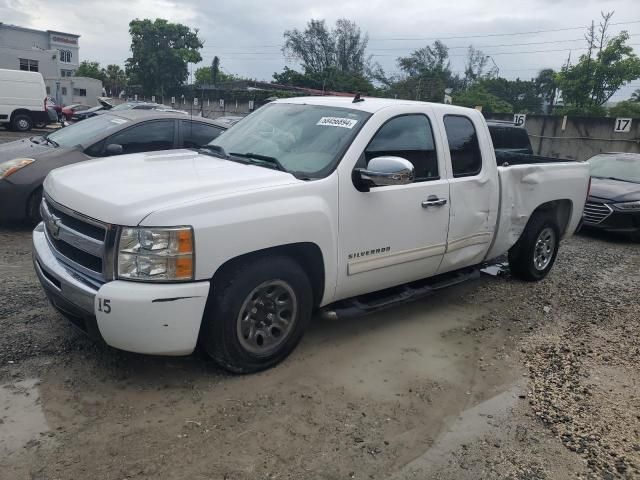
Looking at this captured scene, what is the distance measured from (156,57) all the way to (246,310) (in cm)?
6125

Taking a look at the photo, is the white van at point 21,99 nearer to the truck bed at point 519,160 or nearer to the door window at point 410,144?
the truck bed at point 519,160

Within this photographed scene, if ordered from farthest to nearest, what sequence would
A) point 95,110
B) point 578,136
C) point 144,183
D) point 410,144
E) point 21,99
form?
point 95,110, point 21,99, point 578,136, point 410,144, point 144,183

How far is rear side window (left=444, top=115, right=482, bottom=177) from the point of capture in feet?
15.4

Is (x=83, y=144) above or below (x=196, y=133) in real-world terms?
below

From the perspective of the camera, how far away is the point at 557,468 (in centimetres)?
297

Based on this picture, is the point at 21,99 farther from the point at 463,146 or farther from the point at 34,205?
the point at 463,146

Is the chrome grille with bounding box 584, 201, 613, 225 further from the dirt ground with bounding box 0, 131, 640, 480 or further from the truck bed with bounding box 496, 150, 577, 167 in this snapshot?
the dirt ground with bounding box 0, 131, 640, 480

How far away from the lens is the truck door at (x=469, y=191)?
15.3ft

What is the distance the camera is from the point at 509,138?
922cm

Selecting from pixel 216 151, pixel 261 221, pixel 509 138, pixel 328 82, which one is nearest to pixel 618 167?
pixel 509 138

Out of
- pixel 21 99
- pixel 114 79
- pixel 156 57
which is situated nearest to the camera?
pixel 21 99

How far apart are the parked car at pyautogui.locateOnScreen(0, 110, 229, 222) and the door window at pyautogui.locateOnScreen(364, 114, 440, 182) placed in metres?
3.55

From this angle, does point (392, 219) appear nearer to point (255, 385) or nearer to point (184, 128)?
point (255, 385)

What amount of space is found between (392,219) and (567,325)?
217 centimetres
